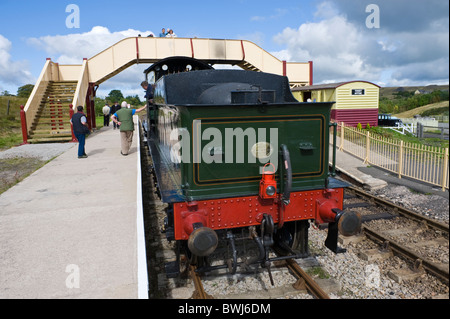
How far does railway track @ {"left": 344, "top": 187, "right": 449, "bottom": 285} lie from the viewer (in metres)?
4.26

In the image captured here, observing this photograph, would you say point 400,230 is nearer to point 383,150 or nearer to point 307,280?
point 307,280

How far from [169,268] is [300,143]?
219 centimetres

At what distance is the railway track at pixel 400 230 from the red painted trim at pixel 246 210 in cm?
115

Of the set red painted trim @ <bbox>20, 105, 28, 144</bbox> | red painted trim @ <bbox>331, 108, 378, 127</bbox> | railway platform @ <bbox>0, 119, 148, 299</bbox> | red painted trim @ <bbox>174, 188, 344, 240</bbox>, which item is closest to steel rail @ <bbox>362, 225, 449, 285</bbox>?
red painted trim @ <bbox>174, 188, 344, 240</bbox>

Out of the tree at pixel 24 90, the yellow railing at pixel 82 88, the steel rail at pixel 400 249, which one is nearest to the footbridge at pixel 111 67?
the yellow railing at pixel 82 88

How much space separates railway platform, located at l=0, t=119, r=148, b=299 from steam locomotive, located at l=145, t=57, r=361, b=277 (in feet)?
2.29

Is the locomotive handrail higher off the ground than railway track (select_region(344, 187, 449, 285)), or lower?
higher

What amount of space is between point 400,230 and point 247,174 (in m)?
3.28

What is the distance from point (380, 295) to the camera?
407 centimetres

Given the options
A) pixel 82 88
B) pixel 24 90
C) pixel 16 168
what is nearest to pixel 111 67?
pixel 82 88

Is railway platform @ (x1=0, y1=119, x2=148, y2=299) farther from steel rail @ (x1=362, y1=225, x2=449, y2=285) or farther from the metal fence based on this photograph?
the metal fence

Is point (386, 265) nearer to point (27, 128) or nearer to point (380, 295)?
point (380, 295)

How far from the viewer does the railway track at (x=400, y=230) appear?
168 inches

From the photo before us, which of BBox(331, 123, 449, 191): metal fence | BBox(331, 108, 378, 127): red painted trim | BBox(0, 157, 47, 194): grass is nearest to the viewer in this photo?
BBox(331, 123, 449, 191): metal fence
